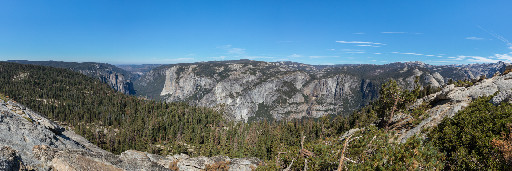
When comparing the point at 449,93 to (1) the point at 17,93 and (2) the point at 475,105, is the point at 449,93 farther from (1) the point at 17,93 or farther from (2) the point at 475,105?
(1) the point at 17,93

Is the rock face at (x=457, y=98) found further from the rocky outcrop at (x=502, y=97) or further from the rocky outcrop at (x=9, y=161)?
the rocky outcrop at (x=9, y=161)

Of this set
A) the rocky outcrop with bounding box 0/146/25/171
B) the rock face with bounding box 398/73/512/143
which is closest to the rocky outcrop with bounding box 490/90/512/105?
the rock face with bounding box 398/73/512/143

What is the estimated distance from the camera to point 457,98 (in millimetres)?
39969

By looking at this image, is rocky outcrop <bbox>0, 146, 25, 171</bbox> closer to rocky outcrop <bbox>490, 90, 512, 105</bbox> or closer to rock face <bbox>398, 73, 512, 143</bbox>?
rock face <bbox>398, 73, 512, 143</bbox>

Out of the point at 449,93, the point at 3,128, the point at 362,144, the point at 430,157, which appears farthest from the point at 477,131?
the point at 3,128

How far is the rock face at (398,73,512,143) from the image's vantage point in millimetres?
30531

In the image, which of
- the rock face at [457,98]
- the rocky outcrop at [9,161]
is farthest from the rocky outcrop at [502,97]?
the rocky outcrop at [9,161]

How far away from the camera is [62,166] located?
1703cm

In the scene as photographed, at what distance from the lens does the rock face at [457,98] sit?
30531 millimetres

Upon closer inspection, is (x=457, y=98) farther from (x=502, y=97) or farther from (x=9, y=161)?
→ (x=9, y=161)

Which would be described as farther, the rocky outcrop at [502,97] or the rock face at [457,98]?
the rock face at [457,98]

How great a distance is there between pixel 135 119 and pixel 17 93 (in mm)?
114274

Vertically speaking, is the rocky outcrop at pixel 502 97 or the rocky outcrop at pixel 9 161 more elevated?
the rocky outcrop at pixel 502 97

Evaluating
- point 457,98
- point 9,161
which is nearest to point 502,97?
point 457,98
